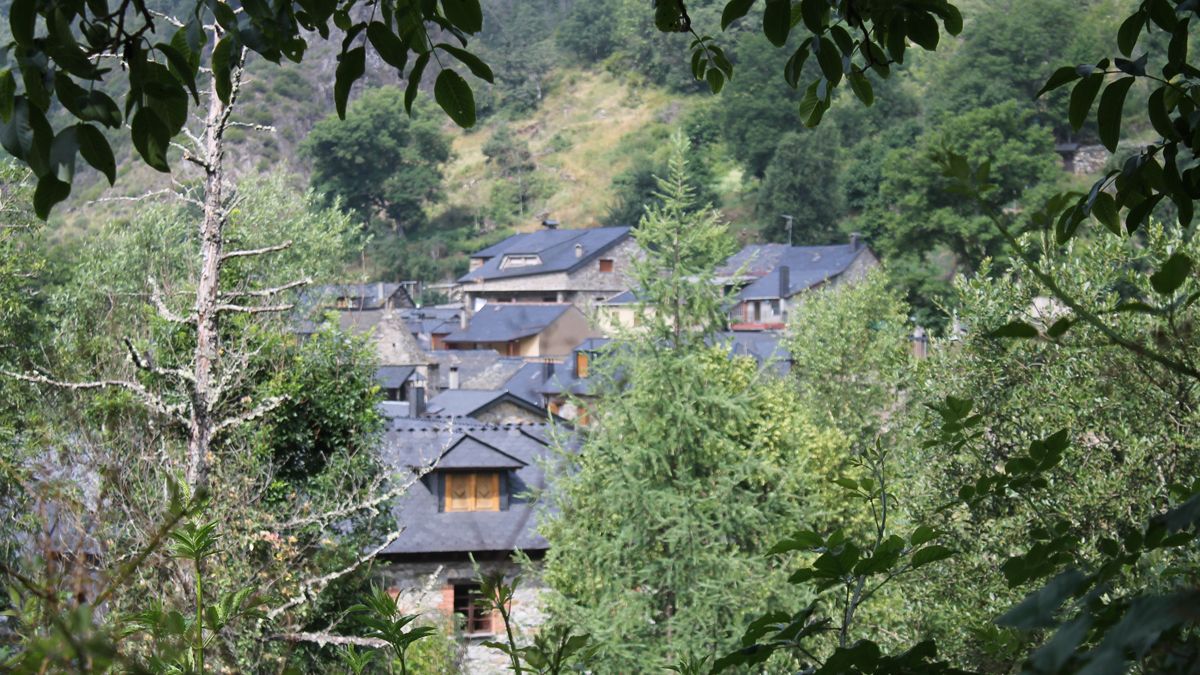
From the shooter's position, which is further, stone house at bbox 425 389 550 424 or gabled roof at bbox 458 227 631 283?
gabled roof at bbox 458 227 631 283

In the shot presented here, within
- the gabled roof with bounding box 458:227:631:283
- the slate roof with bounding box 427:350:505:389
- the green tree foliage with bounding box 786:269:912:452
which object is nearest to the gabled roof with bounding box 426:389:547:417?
the slate roof with bounding box 427:350:505:389

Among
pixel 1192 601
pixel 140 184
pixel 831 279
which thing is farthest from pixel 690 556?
pixel 140 184

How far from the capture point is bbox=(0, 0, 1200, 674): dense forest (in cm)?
170

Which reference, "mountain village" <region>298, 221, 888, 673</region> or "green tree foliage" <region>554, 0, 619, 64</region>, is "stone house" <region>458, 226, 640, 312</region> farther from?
"green tree foliage" <region>554, 0, 619, 64</region>

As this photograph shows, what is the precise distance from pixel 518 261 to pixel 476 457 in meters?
50.1

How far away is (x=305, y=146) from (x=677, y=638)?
80731mm

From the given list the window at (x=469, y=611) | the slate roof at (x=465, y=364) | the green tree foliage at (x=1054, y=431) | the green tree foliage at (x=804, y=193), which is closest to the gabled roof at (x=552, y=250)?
the green tree foliage at (x=804, y=193)

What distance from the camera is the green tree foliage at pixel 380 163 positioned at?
89.4 meters

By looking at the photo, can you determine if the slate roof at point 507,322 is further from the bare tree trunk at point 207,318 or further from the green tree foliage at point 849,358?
the bare tree trunk at point 207,318

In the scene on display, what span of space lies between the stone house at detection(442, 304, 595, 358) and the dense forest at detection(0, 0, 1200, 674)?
17.9 m

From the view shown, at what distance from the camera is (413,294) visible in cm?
8125

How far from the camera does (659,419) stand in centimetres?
1441

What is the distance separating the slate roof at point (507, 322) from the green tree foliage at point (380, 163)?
3159 centimetres

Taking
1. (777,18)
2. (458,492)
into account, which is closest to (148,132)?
(777,18)
